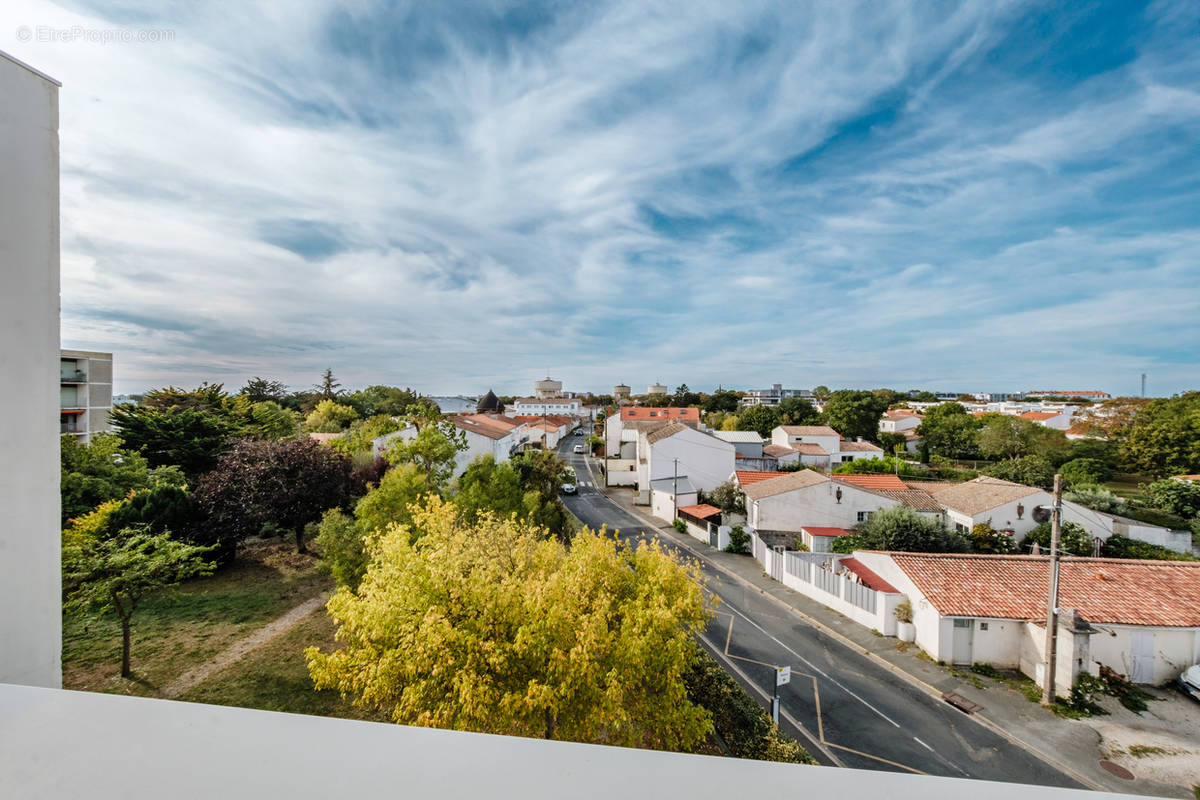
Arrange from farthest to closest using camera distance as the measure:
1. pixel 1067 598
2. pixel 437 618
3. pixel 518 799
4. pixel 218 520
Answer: pixel 218 520
pixel 1067 598
pixel 437 618
pixel 518 799

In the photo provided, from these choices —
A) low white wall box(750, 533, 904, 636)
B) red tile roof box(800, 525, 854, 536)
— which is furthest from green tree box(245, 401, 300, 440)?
red tile roof box(800, 525, 854, 536)

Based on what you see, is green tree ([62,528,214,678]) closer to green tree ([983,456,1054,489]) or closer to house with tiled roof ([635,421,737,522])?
house with tiled roof ([635,421,737,522])

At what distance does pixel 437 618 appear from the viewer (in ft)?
13.4

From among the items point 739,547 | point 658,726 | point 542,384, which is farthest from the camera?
point 542,384

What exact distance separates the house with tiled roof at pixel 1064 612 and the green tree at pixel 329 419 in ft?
88.0

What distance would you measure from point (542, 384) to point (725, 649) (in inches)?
2532

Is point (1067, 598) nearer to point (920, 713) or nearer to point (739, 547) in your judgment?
point (920, 713)

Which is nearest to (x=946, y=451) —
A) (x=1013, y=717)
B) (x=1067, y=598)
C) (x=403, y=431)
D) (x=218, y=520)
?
(x=1067, y=598)

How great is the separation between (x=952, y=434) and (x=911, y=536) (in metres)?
20.8

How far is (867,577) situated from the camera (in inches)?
408

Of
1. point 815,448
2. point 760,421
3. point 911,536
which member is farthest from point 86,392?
point 760,421

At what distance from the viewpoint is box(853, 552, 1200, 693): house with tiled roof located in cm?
759

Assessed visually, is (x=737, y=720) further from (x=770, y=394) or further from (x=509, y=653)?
(x=770, y=394)

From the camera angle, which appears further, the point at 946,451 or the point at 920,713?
the point at 946,451
